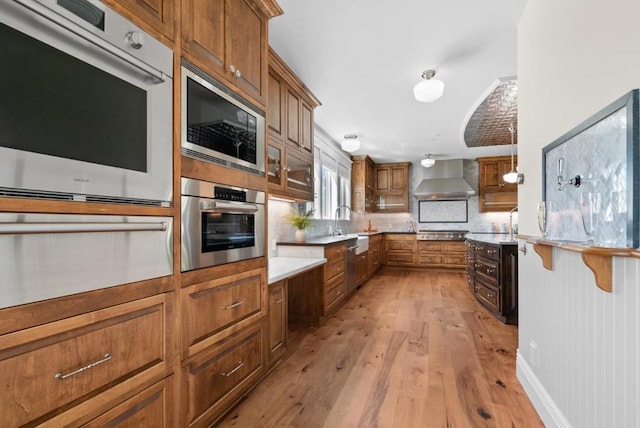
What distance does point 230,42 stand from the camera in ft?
5.65

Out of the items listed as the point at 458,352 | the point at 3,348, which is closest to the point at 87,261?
the point at 3,348

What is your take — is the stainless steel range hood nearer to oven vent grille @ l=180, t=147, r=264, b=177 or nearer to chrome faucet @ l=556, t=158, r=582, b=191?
chrome faucet @ l=556, t=158, r=582, b=191

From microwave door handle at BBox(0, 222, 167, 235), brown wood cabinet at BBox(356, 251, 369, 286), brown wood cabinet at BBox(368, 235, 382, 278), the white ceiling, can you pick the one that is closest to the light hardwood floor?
brown wood cabinet at BBox(356, 251, 369, 286)

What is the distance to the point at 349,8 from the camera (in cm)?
206

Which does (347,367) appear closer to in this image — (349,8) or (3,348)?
(3,348)

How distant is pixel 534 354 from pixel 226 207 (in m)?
2.08

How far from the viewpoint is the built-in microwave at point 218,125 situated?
1.41 meters

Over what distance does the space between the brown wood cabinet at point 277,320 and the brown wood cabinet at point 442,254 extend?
5072mm

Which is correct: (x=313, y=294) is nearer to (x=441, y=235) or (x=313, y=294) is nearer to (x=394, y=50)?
(x=394, y=50)

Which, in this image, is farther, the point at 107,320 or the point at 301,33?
the point at 301,33

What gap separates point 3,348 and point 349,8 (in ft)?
7.92

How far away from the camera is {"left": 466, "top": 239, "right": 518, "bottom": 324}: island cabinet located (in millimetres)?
3367

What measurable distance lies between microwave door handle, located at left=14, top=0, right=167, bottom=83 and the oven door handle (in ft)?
1.89

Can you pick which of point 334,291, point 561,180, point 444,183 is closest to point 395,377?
point 334,291
